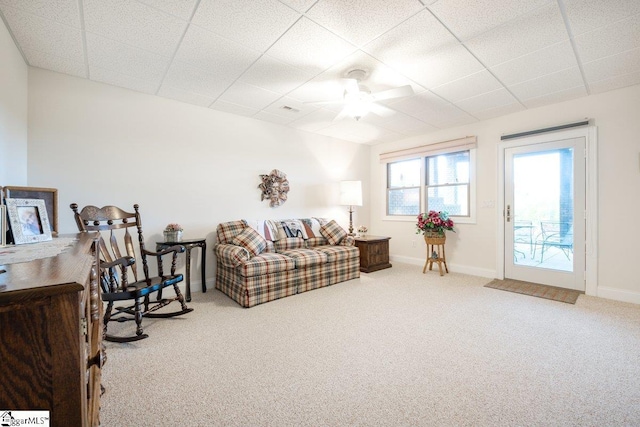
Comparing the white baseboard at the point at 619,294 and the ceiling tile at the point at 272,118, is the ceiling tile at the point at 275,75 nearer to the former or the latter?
the ceiling tile at the point at 272,118

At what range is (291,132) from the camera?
14.6 ft

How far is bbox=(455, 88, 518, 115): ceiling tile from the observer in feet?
10.4

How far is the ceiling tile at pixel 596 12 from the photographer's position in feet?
5.83

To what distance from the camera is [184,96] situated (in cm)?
319

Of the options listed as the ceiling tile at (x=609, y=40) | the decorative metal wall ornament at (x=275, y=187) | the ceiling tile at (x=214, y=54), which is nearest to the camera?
the ceiling tile at (x=609, y=40)

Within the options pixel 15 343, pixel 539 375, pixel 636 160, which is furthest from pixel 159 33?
pixel 636 160

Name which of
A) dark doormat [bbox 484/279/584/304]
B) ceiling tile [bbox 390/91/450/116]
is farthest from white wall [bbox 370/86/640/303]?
ceiling tile [bbox 390/91/450/116]

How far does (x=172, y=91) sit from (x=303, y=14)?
6.45 ft

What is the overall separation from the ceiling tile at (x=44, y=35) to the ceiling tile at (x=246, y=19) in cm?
104

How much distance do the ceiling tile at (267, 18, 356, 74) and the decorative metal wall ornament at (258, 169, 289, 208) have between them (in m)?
1.88

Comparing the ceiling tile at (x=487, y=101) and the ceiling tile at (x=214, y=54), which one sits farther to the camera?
the ceiling tile at (x=487, y=101)

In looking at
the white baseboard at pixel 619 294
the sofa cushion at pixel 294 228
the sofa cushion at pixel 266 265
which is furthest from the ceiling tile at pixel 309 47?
the white baseboard at pixel 619 294

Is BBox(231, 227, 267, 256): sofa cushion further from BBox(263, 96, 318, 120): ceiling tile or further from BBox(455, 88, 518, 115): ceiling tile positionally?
BBox(455, 88, 518, 115): ceiling tile

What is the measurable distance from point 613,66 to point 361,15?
259 cm
